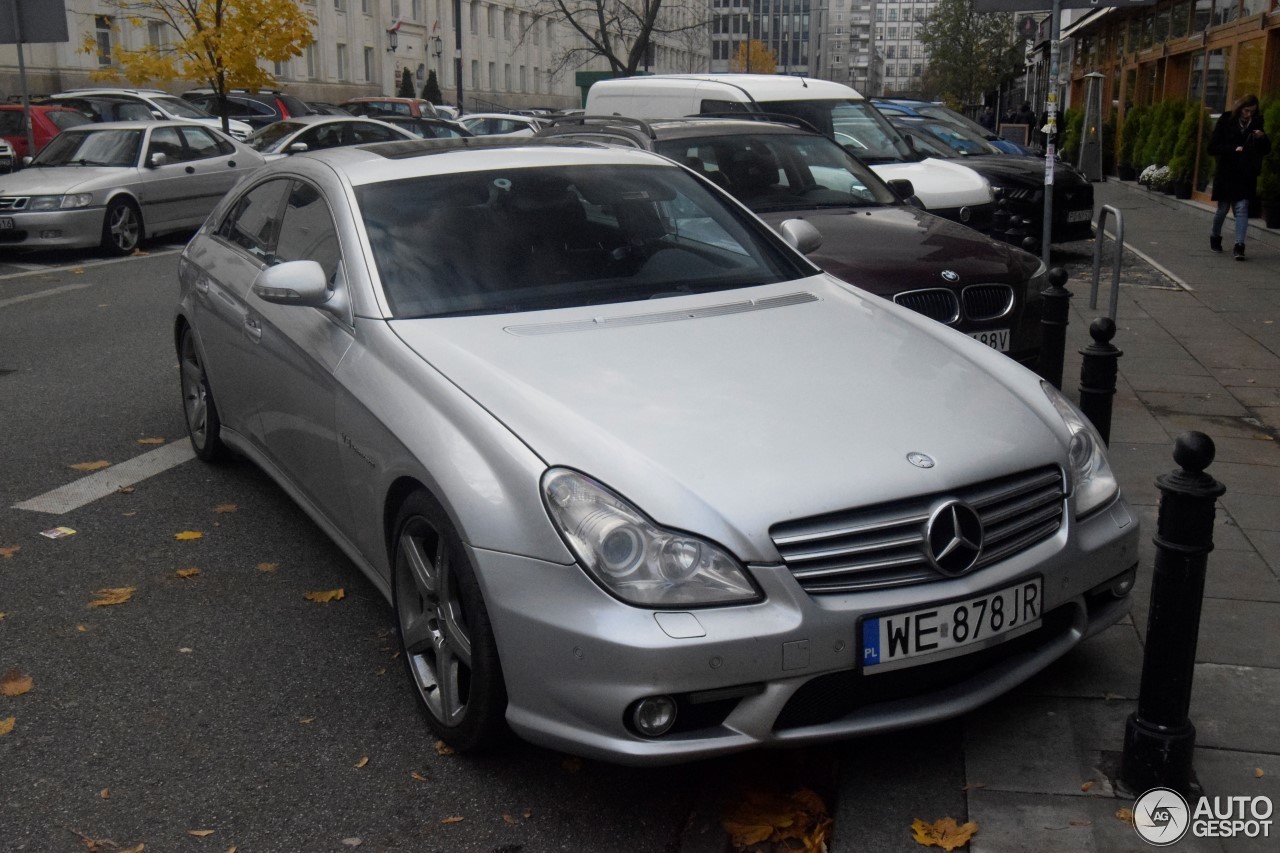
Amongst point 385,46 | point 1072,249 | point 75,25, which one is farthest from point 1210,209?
point 385,46

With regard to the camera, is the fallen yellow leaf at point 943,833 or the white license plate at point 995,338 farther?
the white license plate at point 995,338

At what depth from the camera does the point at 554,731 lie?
10.1 ft

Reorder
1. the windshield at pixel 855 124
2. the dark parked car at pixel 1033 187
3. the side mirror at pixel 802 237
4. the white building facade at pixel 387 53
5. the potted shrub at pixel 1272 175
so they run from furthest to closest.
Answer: the white building facade at pixel 387 53
the potted shrub at pixel 1272 175
the dark parked car at pixel 1033 187
the windshield at pixel 855 124
the side mirror at pixel 802 237

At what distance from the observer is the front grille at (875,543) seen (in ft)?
9.86

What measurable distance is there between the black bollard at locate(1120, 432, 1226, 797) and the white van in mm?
8841

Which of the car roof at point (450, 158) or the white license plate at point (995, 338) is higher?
the car roof at point (450, 158)

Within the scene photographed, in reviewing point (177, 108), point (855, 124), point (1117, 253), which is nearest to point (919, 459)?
point (1117, 253)

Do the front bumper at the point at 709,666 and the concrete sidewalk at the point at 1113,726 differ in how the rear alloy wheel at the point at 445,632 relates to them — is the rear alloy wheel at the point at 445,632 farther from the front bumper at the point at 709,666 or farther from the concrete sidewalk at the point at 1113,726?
the concrete sidewalk at the point at 1113,726

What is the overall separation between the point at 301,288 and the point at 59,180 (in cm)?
1203

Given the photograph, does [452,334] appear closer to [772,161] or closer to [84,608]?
[84,608]

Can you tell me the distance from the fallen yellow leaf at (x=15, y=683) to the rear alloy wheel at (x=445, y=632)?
1.15 m

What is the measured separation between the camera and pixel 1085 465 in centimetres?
360

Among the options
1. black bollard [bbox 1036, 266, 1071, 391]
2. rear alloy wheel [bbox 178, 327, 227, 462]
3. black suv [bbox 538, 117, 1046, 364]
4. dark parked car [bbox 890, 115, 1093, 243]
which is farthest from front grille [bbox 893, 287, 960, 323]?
dark parked car [bbox 890, 115, 1093, 243]

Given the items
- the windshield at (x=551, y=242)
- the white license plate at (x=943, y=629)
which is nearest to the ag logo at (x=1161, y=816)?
the white license plate at (x=943, y=629)
